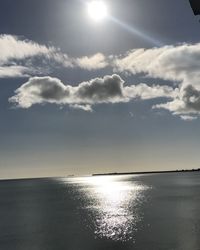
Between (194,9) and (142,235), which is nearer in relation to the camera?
(194,9)

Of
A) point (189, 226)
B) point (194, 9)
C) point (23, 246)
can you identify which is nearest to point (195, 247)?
point (189, 226)

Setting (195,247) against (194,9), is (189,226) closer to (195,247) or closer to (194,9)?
(195,247)

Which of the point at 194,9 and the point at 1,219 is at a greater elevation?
the point at 194,9

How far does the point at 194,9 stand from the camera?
35.8 m

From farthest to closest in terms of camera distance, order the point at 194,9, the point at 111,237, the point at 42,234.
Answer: the point at 42,234 → the point at 111,237 → the point at 194,9

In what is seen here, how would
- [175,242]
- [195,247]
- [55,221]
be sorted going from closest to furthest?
1. [195,247]
2. [175,242]
3. [55,221]

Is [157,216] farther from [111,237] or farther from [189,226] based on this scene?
[111,237]

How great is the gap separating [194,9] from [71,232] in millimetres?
57932

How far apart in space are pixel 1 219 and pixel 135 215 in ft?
122

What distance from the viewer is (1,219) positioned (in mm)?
115125

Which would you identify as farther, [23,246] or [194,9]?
[23,246]

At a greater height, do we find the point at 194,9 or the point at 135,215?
the point at 194,9

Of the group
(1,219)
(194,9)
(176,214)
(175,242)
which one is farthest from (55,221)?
(194,9)

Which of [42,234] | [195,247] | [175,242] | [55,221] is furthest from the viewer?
[55,221]
